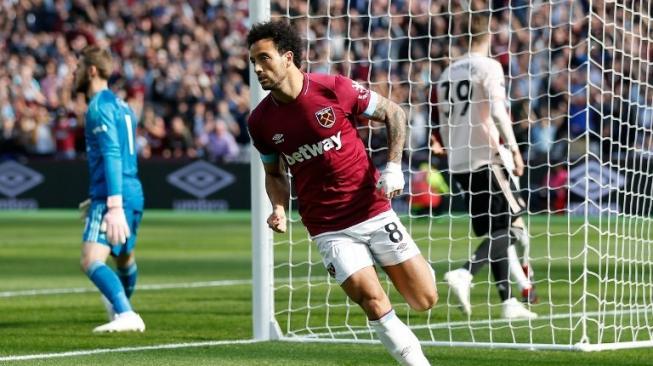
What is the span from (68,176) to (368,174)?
65.8 ft

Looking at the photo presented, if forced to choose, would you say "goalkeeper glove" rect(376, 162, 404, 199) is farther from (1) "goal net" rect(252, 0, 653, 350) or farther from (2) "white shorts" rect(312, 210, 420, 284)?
(1) "goal net" rect(252, 0, 653, 350)

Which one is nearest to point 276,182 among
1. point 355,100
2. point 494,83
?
point 355,100

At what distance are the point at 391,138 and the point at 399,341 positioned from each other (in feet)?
3.44

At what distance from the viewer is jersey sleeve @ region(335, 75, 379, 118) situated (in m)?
6.96

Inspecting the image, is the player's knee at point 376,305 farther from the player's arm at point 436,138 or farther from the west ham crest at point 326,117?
the player's arm at point 436,138

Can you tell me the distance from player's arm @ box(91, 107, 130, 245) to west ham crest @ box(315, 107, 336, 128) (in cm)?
287

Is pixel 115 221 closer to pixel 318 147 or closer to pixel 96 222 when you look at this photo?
pixel 96 222

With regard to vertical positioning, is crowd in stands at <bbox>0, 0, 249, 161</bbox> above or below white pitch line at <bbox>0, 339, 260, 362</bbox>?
below

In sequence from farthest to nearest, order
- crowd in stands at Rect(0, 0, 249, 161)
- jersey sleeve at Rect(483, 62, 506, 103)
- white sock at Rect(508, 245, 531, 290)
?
crowd in stands at Rect(0, 0, 249, 161)
white sock at Rect(508, 245, 531, 290)
jersey sleeve at Rect(483, 62, 506, 103)

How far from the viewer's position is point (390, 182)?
6.62 metres

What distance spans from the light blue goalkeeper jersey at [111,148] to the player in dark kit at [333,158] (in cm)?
259

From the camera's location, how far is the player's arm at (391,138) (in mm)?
6645

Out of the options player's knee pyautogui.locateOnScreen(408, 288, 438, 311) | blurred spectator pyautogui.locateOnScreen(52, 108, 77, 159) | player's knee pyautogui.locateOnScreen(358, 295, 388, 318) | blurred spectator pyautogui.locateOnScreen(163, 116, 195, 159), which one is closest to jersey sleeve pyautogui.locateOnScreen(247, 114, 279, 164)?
player's knee pyautogui.locateOnScreen(358, 295, 388, 318)

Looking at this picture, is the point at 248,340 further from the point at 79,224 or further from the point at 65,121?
the point at 65,121
